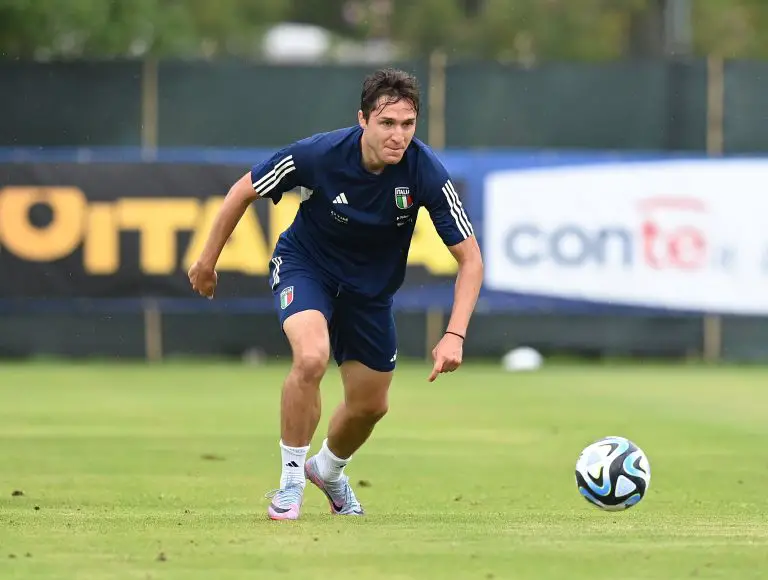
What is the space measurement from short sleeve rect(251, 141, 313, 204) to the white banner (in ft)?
37.8

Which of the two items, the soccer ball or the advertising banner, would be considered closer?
the soccer ball

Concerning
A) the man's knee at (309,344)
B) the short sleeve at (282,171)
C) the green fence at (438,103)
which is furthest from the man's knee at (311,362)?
the green fence at (438,103)

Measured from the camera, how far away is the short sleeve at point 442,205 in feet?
28.2

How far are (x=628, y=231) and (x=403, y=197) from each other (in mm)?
11770

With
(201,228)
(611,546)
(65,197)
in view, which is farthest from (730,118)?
(611,546)

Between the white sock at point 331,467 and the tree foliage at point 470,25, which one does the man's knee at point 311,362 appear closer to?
the white sock at point 331,467

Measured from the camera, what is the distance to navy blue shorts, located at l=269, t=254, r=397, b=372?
887 cm

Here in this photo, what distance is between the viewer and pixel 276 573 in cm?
660

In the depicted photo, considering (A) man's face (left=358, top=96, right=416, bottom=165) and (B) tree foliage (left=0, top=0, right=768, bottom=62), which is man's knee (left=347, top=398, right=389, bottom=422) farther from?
(B) tree foliage (left=0, top=0, right=768, bottom=62)

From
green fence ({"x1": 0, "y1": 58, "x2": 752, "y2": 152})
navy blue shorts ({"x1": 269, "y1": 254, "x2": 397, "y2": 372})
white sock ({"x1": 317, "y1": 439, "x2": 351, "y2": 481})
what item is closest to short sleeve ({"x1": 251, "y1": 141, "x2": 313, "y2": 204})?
navy blue shorts ({"x1": 269, "y1": 254, "x2": 397, "y2": 372})

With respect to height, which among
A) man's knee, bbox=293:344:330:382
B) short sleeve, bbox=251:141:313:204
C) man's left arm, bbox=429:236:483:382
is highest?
short sleeve, bbox=251:141:313:204

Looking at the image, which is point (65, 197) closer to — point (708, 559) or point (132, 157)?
point (132, 157)

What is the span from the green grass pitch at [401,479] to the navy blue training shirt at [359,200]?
119 cm

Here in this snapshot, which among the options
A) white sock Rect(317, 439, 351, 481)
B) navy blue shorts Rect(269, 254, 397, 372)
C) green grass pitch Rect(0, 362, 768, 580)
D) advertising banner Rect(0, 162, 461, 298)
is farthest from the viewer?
advertising banner Rect(0, 162, 461, 298)
